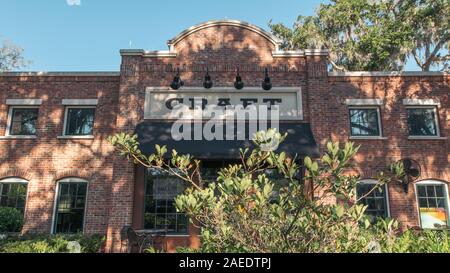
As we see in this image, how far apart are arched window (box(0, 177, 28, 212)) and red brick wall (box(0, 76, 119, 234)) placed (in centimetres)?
24

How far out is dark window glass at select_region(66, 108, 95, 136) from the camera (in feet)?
44.1

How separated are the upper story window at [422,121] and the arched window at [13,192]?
1441 centimetres

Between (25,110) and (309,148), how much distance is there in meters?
10.9

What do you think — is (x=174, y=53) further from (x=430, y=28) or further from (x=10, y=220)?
(x=430, y=28)

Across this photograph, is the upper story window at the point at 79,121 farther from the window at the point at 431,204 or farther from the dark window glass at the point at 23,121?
the window at the point at 431,204

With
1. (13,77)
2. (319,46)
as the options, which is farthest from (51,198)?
(319,46)

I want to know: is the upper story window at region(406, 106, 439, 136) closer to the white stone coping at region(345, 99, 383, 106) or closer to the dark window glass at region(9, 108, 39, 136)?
the white stone coping at region(345, 99, 383, 106)

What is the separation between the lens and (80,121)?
44.5 ft

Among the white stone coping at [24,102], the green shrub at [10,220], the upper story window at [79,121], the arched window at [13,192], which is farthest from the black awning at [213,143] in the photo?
the green shrub at [10,220]

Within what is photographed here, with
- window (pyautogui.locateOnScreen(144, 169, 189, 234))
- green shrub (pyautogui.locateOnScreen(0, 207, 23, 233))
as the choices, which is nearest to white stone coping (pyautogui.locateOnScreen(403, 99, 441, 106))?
window (pyautogui.locateOnScreen(144, 169, 189, 234))

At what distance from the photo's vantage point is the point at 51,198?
12.7 metres

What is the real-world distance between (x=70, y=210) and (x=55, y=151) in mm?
2254

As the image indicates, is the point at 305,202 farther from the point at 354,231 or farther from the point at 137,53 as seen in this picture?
the point at 137,53

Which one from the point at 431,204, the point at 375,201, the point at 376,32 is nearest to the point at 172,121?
the point at 375,201
